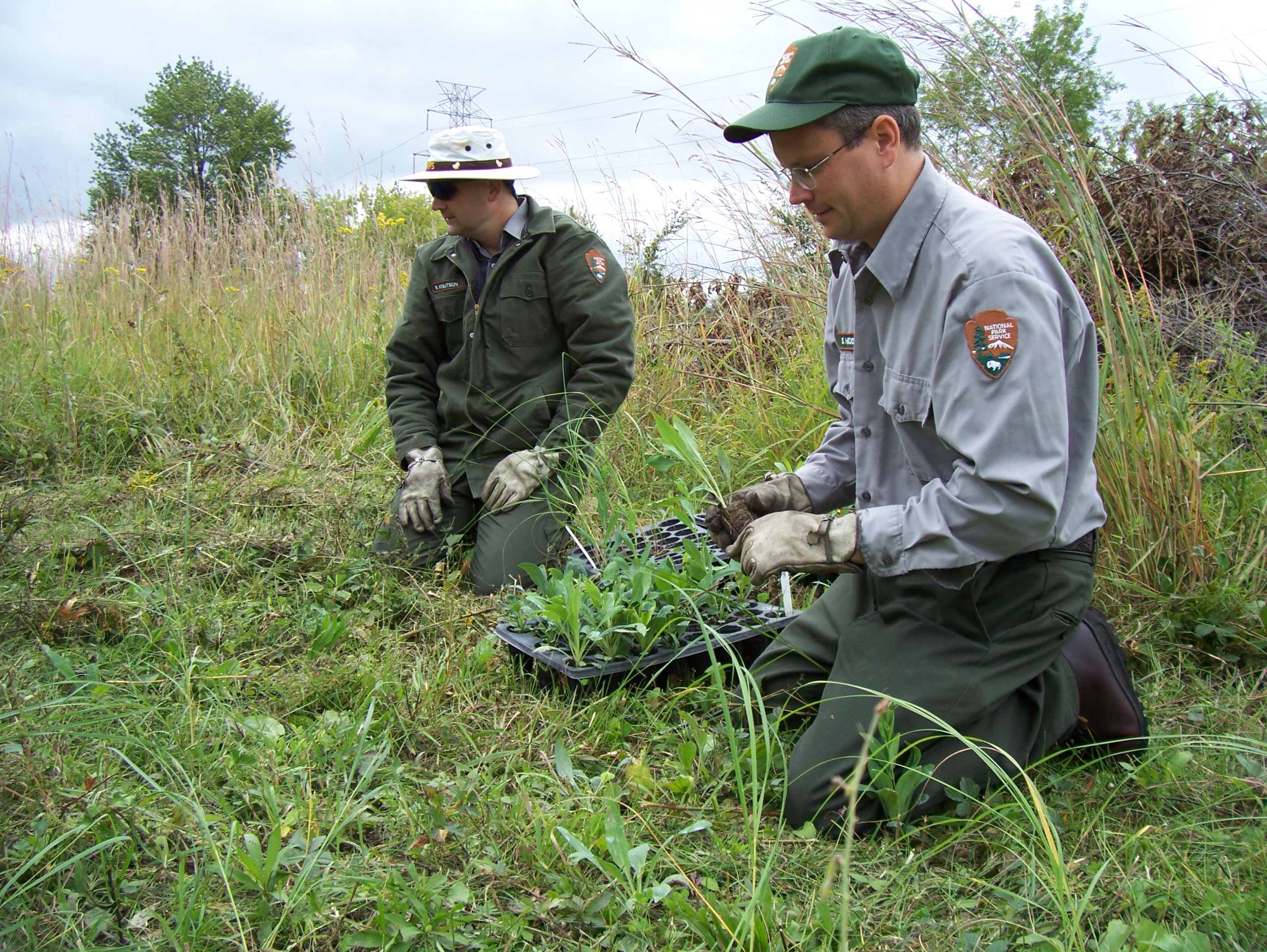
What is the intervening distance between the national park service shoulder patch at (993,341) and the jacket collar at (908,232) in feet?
0.82

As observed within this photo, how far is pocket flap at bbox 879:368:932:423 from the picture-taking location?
1827mm

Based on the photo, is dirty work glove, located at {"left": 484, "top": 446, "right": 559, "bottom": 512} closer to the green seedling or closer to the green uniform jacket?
the green uniform jacket

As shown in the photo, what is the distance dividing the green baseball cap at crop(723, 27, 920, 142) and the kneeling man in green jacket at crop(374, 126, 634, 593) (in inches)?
61.2

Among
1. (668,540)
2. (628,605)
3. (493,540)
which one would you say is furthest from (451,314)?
(628,605)

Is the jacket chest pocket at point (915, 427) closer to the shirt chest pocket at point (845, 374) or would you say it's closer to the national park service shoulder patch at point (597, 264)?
the shirt chest pocket at point (845, 374)

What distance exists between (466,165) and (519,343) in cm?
69

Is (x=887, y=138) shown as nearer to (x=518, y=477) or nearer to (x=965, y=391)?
(x=965, y=391)

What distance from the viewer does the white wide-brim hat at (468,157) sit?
10.5 feet

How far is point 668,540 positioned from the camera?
296 cm

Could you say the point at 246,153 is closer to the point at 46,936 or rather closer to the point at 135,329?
the point at 135,329

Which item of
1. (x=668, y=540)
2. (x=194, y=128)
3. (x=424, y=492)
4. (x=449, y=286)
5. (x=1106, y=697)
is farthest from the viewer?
(x=194, y=128)

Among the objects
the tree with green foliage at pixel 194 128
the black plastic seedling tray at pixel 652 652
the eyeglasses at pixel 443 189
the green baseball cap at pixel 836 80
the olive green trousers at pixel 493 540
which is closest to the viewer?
the green baseball cap at pixel 836 80

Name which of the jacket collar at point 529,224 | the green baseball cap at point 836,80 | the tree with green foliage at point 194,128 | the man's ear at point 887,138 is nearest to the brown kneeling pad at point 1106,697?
the man's ear at point 887,138

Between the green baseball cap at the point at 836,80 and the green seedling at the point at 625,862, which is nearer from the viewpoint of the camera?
the green seedling at the point at 625,862
